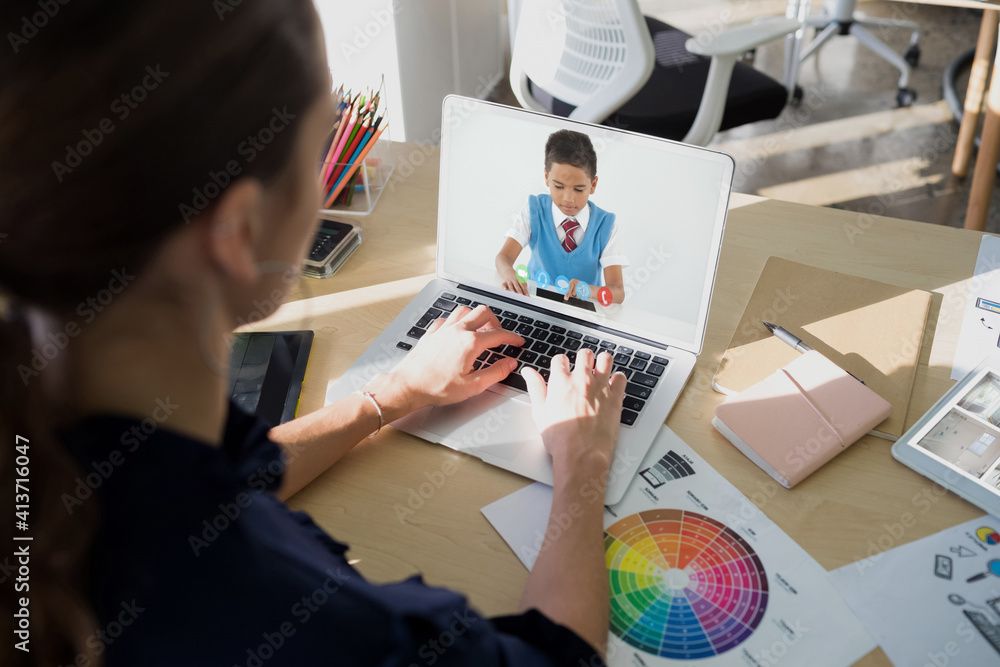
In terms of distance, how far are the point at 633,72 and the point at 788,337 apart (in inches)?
36.2

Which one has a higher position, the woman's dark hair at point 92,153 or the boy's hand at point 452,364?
the woman's dark hair at point 92,153

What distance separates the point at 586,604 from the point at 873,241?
2.72 feet

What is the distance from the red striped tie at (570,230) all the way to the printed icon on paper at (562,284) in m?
0.04

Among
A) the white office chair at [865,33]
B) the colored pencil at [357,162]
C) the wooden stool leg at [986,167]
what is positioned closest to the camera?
the colored pencil at [357,162]

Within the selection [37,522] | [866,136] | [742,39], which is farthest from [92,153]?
[866,136]

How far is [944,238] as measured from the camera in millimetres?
1221

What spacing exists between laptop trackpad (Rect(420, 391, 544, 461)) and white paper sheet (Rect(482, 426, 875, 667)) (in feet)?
0.22

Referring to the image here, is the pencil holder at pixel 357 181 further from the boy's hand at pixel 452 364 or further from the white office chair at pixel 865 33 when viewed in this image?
the white office chair at pixel 865 33

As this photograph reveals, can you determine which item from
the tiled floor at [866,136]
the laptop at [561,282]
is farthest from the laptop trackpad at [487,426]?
the tiled floor at [866,136]

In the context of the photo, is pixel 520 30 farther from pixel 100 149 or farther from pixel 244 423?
pixel 100 149

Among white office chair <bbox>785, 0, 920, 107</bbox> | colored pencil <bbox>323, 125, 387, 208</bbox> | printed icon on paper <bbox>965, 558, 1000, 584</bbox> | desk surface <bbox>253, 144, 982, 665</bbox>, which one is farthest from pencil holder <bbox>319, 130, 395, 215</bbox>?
white office chair <bbox>785, 0, 920, 107</bbox>

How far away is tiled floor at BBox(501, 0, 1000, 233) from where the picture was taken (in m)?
2.65

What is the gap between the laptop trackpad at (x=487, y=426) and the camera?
92 cm

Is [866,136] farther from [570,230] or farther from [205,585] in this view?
[205,585]
